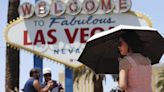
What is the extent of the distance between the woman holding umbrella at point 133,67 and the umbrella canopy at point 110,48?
273 mm

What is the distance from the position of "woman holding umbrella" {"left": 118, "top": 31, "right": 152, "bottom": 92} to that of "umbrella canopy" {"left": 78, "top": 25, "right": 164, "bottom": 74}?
0.27 metres

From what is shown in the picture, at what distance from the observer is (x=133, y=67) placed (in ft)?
15.4

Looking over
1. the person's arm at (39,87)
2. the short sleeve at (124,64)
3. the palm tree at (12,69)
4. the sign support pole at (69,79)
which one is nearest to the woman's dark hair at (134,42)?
the short sleeve at (124,64)

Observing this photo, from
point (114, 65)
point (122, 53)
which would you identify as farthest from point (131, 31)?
point (114, 65)

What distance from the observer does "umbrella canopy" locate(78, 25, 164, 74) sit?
17.6 feet

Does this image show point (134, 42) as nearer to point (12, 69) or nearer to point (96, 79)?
point (12, 69)

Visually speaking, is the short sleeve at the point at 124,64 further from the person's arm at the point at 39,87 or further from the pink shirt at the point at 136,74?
the person's arm at the point at 39,87

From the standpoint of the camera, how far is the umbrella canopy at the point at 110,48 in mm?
5355

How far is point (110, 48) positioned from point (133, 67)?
106cm

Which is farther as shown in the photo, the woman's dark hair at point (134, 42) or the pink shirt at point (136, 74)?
the woman's dark hair at point (134, 42)

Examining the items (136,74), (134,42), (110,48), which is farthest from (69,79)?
(136,74)

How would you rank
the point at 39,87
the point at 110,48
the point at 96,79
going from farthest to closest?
the point at 96,79 < the point at 39,87 < the point at 110,48

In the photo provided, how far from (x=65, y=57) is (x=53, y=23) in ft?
4.36

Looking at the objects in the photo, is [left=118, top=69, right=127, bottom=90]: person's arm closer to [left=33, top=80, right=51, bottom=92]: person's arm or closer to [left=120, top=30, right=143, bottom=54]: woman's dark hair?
[left=120, top=30, right=143, bottom=54]: woman's dark hair
